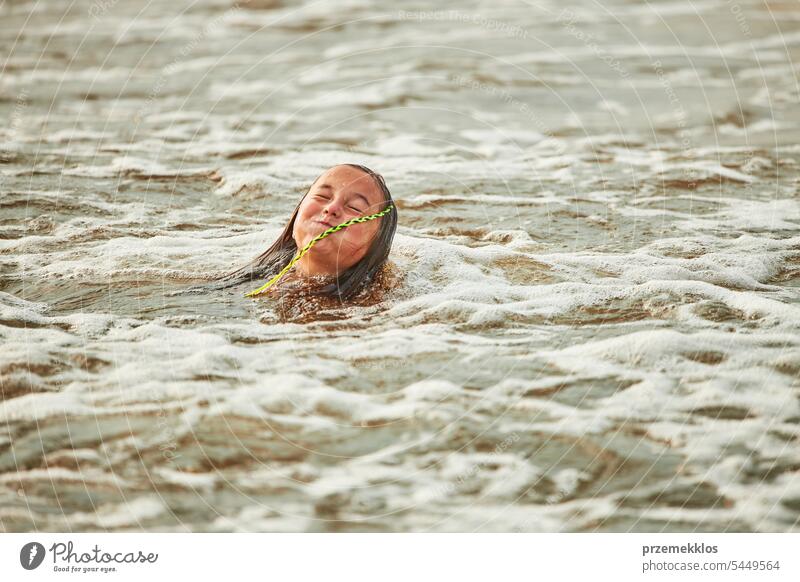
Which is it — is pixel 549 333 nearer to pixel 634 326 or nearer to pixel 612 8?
pixel 634 326

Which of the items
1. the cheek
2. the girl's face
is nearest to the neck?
the girl's face

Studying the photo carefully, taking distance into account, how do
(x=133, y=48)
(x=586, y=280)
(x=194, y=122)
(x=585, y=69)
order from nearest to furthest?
(x=586, y=280) → (x=194, y=122) → (x=585, y=69) → (x=133, y=48)

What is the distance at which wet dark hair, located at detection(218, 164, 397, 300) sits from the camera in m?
4.27

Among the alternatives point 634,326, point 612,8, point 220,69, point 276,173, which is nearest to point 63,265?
point 276,173

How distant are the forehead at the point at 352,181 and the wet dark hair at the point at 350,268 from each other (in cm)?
3

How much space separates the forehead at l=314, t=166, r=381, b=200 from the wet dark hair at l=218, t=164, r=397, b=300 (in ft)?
0.11

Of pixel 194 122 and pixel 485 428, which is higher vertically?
pixel 194 122

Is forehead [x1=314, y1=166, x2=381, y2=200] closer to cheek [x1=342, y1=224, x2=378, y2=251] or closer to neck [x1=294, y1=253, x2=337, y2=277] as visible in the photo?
cheek [x1=342, y1=224, x2=378, y2=251]

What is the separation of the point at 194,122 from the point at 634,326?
4607 millimetres

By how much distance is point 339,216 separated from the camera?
416 centimetres

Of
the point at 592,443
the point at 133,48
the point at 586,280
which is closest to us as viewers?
the point at 592,443
